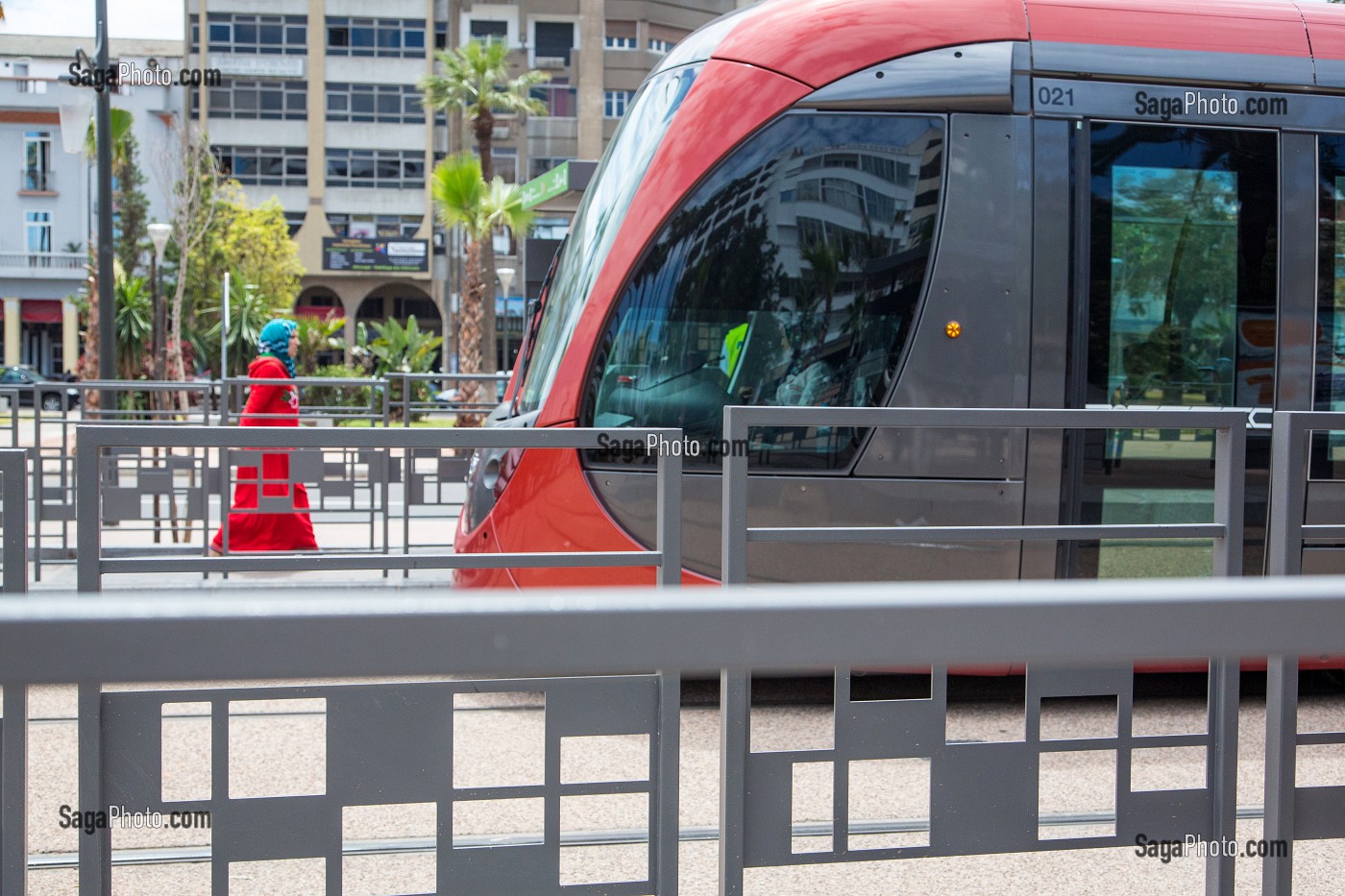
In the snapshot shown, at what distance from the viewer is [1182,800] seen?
3.42 m

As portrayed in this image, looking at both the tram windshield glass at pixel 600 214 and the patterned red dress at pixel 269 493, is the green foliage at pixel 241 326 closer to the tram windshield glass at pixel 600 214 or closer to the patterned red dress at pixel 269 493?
the patterned red dress at pixel 269 493

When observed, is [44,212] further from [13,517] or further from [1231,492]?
[1231,492]

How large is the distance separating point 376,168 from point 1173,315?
2062 inches

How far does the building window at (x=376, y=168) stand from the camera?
55125 mm

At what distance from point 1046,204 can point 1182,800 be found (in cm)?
344

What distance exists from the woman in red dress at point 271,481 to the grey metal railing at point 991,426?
14.7ft

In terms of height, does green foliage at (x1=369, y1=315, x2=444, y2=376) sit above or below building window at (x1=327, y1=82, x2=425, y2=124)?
below

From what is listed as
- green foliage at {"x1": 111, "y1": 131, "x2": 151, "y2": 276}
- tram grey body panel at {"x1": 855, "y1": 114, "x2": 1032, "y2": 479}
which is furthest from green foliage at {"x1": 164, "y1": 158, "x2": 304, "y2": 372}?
tram grey body panel at {"x1": 855, "y1": 114, "x2": 1032, "y2": 479}

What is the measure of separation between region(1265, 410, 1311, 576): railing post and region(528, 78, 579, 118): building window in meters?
51.7

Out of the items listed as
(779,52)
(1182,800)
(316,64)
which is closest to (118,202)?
(316,64)

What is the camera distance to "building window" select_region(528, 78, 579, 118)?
A: 53.0 metres

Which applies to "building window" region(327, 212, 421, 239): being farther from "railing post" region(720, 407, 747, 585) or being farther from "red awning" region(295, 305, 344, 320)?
"railing post" region(720, 407, 747, 585)

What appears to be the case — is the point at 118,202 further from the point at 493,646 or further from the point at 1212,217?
the point at 493,646

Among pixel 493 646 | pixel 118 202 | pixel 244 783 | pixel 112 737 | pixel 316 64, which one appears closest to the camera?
pixel 493 646
